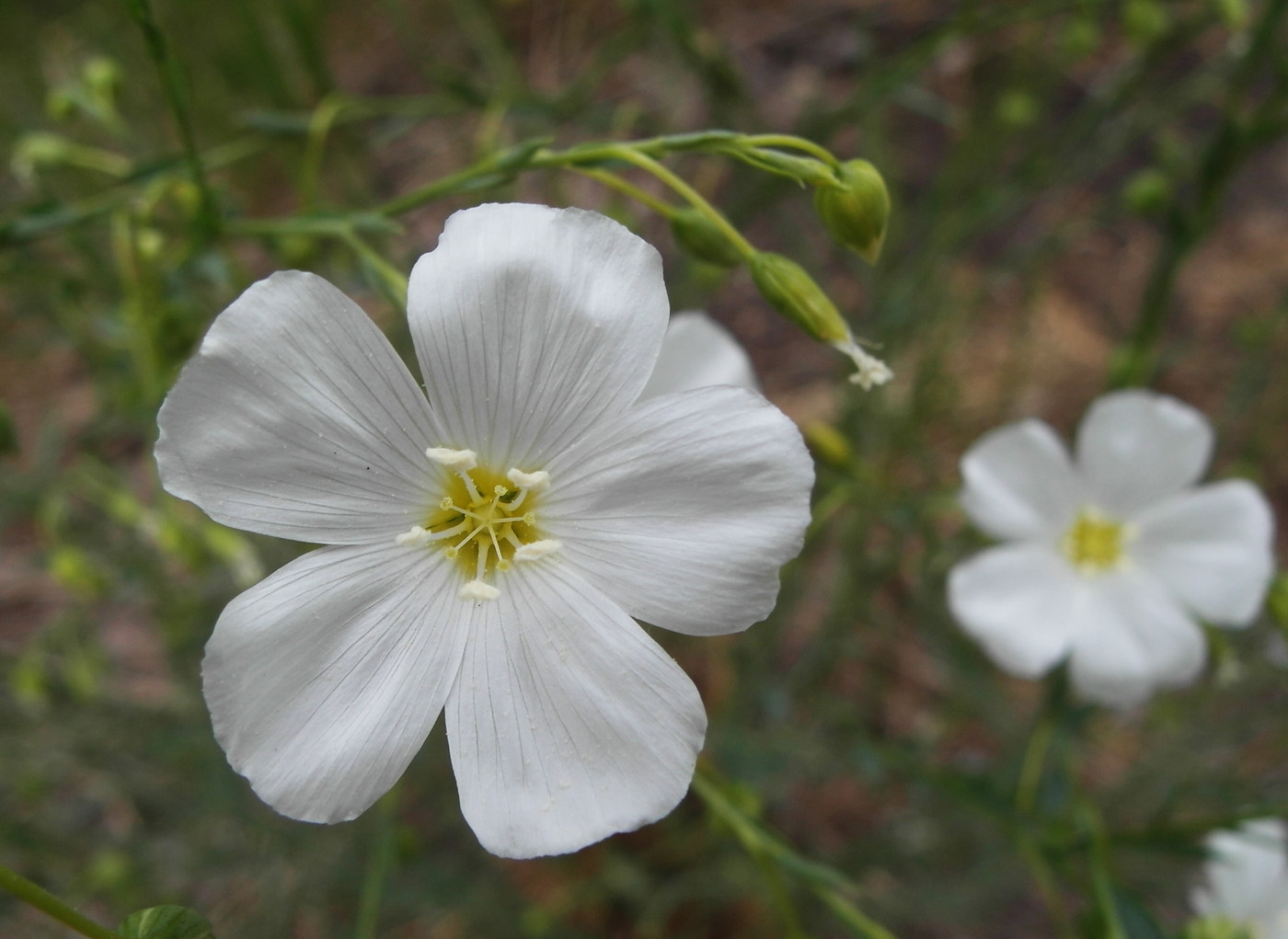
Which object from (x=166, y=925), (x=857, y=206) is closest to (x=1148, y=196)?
(x=857, y=206)

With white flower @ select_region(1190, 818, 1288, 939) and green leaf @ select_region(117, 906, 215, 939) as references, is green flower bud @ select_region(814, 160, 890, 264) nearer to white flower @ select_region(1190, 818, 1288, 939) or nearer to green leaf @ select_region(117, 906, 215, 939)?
green leaf @ select_region(117, 906, 215, 939)

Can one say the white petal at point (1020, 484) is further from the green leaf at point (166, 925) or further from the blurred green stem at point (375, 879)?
the green leaf at point (166, 925)

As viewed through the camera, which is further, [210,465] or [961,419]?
[961,419]

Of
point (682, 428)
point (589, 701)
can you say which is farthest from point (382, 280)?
point (589, 701)

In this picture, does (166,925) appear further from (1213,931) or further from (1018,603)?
(1018,603)

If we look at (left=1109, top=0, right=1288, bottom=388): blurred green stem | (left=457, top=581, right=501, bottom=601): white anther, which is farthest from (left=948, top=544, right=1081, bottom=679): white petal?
(left=457, top=581, right=501, bottom=601): white anther

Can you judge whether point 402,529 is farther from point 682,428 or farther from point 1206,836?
point 1206,836

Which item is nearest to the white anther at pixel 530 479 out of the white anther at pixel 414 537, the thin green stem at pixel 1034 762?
the white anther at pixel 414 537
